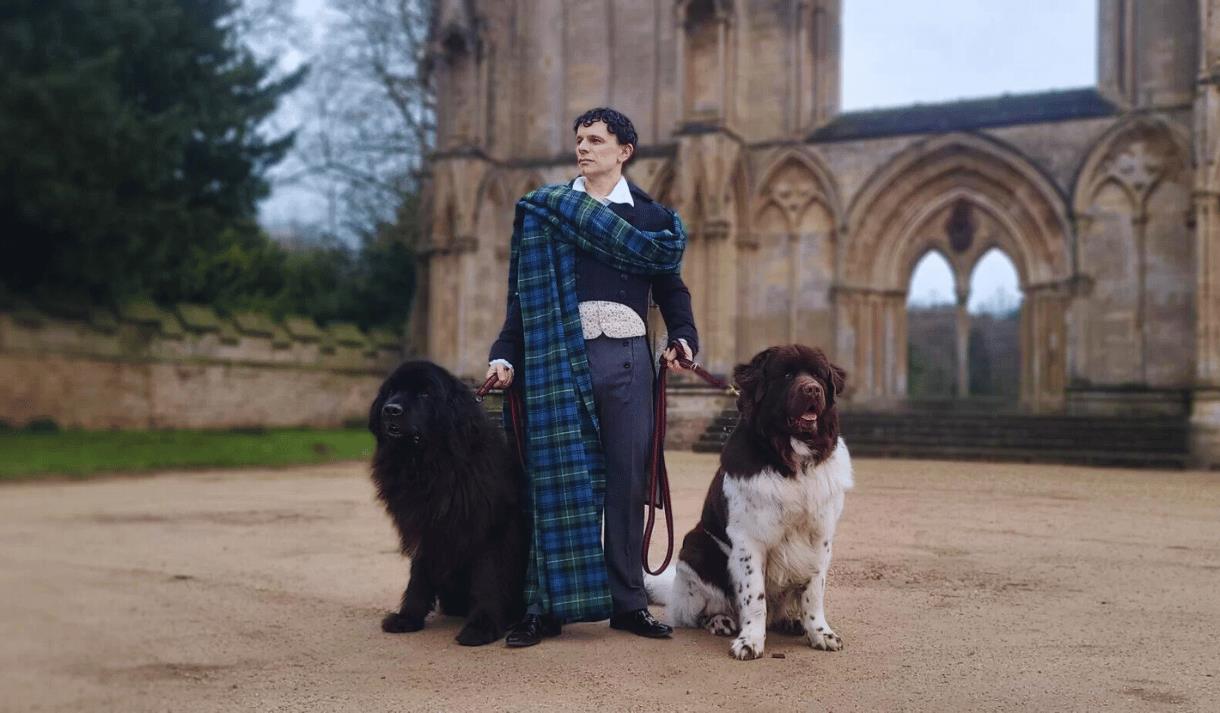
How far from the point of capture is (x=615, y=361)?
4.36 m

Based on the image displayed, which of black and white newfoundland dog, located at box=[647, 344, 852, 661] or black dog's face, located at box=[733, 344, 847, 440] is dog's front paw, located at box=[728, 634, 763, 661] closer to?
black and white newfoundland dog, located at box=[647, 344, 852, 661]

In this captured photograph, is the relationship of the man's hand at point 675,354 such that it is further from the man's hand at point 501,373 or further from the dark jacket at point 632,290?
the man's hand at point 501,373

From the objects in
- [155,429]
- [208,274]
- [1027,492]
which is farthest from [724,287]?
[208,274]

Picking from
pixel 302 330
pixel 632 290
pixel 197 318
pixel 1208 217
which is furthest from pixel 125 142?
pixel 1208 217

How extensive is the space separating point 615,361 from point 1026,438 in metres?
10.3

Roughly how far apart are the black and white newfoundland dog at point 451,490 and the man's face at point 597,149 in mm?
1056

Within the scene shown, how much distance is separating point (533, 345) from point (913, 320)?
934 inches

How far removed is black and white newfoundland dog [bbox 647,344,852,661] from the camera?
12.4 ft

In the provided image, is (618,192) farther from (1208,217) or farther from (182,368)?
(182,368)

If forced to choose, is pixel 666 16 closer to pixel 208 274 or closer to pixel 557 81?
pixel 557 81

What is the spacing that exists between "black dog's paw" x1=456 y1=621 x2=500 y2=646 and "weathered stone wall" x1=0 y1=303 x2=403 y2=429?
1458 cm

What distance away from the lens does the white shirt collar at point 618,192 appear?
14.6 ft

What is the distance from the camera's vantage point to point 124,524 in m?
8.23

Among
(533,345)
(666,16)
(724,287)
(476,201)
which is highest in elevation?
(666,16)
